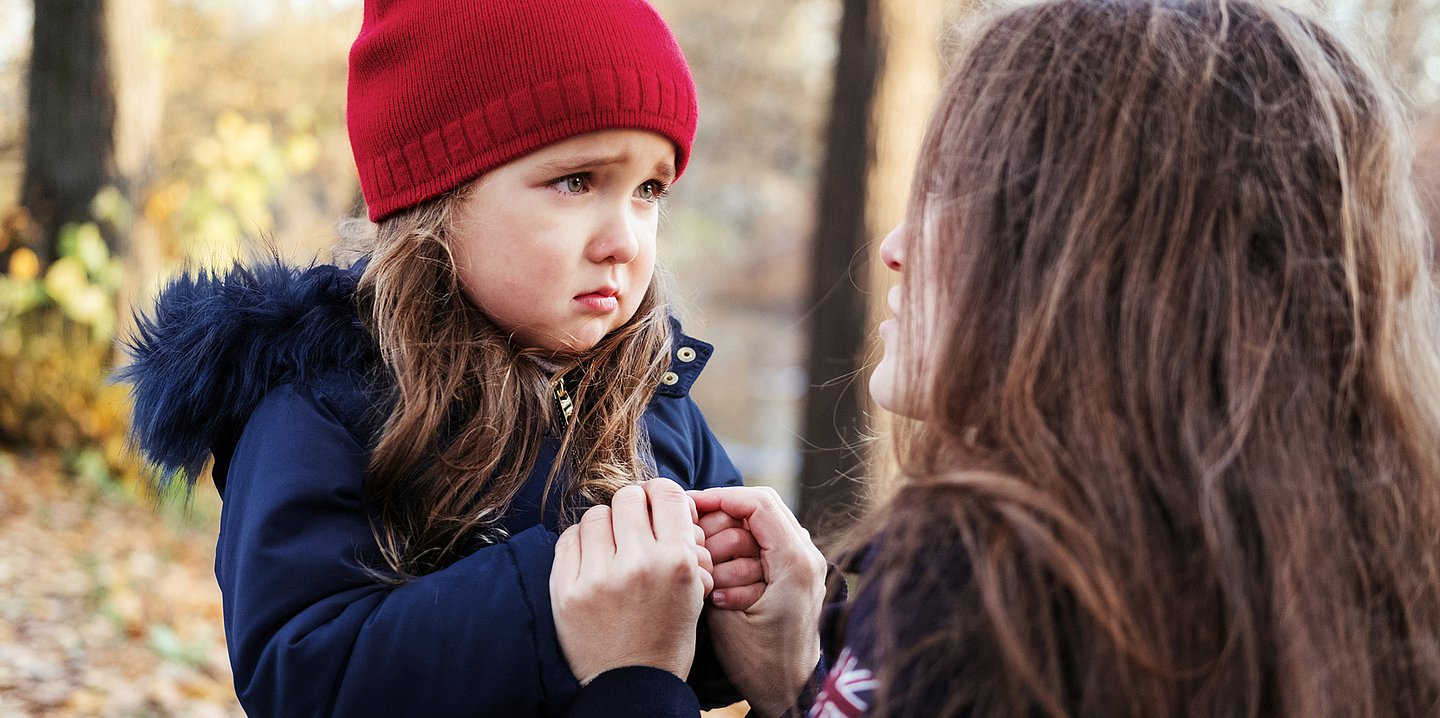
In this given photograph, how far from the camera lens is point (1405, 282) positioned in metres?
1.42

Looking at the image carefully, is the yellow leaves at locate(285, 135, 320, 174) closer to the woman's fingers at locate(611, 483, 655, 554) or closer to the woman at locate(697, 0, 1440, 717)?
the woman's fingers at locate(611, 483, 655, 554)

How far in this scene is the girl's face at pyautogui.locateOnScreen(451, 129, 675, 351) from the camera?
5.96 feet

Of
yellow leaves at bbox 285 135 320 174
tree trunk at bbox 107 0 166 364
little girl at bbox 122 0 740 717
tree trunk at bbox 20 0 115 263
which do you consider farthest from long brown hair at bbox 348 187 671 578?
tree trunk at bbox 20 0 115 263

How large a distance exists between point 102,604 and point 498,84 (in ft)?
14.2

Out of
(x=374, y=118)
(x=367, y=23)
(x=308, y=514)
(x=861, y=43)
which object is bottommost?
(x=308, y=514)

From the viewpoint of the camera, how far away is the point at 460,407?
1.82 meters

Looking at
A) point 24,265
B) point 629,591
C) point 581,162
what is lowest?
point 24,265

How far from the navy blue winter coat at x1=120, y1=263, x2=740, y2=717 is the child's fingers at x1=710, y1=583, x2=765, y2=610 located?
178 mm

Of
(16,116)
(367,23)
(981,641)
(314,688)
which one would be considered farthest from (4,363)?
(981,641)

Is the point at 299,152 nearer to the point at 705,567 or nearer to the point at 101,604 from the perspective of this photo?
the point at 101,604

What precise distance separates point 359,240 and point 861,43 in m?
4.13

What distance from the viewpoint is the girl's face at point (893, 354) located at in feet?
5.04

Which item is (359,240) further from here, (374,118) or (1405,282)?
(1405,282)

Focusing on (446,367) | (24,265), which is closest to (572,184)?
(446,367)
